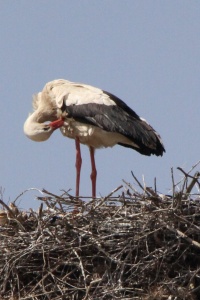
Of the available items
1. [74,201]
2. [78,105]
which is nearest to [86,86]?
[78,105]

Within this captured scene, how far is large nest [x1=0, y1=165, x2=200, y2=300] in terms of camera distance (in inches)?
408

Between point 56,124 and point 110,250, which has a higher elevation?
point 56,124

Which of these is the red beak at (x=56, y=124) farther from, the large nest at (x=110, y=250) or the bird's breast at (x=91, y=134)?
the large nest at (x=110, y=250)

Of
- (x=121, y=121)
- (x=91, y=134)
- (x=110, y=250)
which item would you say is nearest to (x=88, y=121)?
(x=91, y=134)

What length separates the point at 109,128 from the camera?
12.8m

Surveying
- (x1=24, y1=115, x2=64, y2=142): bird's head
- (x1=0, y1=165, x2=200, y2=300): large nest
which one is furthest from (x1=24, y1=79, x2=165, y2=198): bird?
(x1=0, y1=165, x2=200, y2=300): large nest

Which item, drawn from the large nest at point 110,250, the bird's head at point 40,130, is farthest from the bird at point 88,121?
the large nest at point 110,250

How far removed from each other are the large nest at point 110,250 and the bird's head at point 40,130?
2.46m

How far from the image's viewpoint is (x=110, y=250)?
34.7 ft

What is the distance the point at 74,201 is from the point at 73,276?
0.65m

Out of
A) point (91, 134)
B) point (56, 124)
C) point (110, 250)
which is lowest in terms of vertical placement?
point (110, 250)

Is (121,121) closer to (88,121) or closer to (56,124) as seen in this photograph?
(88,121)

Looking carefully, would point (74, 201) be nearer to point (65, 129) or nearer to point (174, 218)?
point (174, 218)

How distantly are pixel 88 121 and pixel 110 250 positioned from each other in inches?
105
